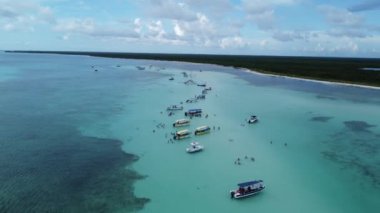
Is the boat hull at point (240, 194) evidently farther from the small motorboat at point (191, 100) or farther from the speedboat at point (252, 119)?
the small motorboat at point (191, 100)

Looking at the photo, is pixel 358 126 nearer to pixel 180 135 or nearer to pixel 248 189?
pixel 180 135

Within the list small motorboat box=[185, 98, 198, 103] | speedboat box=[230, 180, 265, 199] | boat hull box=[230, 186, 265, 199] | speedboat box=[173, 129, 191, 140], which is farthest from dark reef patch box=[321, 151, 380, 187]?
small motorboat box=[185, 98, 198, 103]

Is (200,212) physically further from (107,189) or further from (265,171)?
(265,171)

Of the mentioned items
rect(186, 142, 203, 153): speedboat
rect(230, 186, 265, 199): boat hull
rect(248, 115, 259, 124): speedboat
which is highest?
rect(248, 115, 259, 124): speedboat

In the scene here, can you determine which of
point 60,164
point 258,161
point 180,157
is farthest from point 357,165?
point 60,164

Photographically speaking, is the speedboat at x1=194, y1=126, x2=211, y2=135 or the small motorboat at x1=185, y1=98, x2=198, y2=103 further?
the small motorboat at x1=185, y1=98, x2=198, y2=103

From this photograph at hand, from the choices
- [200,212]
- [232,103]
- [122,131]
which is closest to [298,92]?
[232,103]

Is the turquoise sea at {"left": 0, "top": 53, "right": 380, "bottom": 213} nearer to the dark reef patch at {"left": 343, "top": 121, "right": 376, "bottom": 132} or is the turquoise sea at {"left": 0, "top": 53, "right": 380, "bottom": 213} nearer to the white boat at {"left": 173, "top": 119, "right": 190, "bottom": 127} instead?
the dark reef patch at {"left": 343, "top": 121, "right": 376, "bottom": 132}
